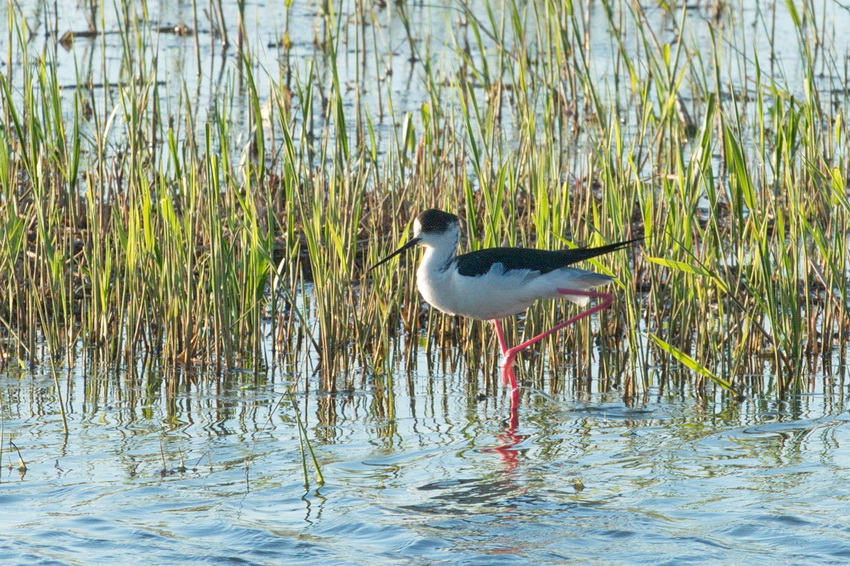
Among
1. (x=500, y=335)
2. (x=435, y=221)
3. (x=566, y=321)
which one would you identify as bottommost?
(x=500, y=335)

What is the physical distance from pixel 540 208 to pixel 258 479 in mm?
1796

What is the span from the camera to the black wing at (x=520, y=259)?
15.7 feet

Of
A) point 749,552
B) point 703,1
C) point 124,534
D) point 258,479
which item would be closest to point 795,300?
Answer: point 749,552

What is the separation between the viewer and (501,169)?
5070mm

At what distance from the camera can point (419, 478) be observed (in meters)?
3.94

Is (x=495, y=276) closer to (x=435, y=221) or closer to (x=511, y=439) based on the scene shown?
(x=435, y=221)

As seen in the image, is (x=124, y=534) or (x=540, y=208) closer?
(x=124, y=534)

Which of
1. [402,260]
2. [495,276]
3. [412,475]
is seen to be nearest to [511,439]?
[412,475]

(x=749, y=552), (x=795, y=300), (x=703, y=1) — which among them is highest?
(x=703, y=1)

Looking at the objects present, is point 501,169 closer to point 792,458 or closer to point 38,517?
point 792,458

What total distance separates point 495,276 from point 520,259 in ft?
0.39

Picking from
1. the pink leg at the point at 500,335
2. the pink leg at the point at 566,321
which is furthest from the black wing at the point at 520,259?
the pink leg at the point at 500,335

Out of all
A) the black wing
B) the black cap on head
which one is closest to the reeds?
the black wing

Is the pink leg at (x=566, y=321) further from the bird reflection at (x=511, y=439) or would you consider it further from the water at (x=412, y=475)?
the water at (x=412, y=475)
